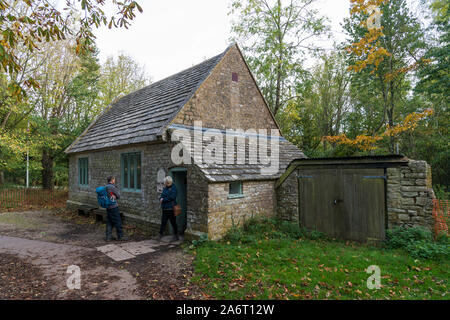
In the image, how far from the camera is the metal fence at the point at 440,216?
705cm

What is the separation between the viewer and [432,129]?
61.0 ft

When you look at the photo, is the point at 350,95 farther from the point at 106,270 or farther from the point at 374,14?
the point at 106,270

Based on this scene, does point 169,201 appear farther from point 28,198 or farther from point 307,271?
point 28,198

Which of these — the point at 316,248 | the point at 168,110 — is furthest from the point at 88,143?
the point at 316,248

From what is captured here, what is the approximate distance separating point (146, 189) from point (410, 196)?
886 centimetres

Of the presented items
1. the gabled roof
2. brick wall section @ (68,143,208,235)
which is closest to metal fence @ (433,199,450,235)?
brick wall section @ (68,143,208,235)

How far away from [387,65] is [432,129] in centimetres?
723

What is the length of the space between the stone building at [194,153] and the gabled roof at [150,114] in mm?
57

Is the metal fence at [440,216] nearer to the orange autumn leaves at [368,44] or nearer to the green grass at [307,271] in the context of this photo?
the green grass at [307,271]

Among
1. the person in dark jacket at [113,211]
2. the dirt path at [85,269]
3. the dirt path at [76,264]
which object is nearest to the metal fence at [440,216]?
the dirt path at [85,269]

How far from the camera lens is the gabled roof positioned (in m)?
10.0

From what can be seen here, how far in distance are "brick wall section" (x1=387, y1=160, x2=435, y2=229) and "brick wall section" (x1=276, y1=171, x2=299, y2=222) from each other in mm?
3056

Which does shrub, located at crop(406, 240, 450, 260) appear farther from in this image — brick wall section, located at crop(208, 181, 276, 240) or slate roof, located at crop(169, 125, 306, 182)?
slate roof, located at crop(169, 125, 306, 182)

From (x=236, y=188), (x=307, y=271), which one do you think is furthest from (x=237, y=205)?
(x=307, y=271)
